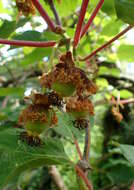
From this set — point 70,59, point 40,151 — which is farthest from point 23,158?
point 70,59

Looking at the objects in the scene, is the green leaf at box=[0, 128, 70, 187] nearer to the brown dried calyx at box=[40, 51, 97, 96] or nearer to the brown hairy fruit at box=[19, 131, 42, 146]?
the brown hairy fruit at box=[19, 131, 42, 146]

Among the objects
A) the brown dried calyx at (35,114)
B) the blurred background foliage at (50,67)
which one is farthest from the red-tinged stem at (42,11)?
the brown dried calyx at (35,114)

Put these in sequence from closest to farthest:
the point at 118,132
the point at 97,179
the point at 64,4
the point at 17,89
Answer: the point at 64,4 < the point at 17,89 < the point at 118,132 < the point at 97,179

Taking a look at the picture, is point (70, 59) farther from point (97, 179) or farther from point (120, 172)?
point (97, 179)

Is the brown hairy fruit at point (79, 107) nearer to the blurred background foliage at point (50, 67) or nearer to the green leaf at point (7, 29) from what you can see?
the blurred background foliage at point (50, 67)

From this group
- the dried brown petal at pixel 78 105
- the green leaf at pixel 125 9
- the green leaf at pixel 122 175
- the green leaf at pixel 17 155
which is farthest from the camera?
the green leaf at pixel 122 175

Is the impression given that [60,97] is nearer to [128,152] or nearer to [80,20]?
[80,20]
